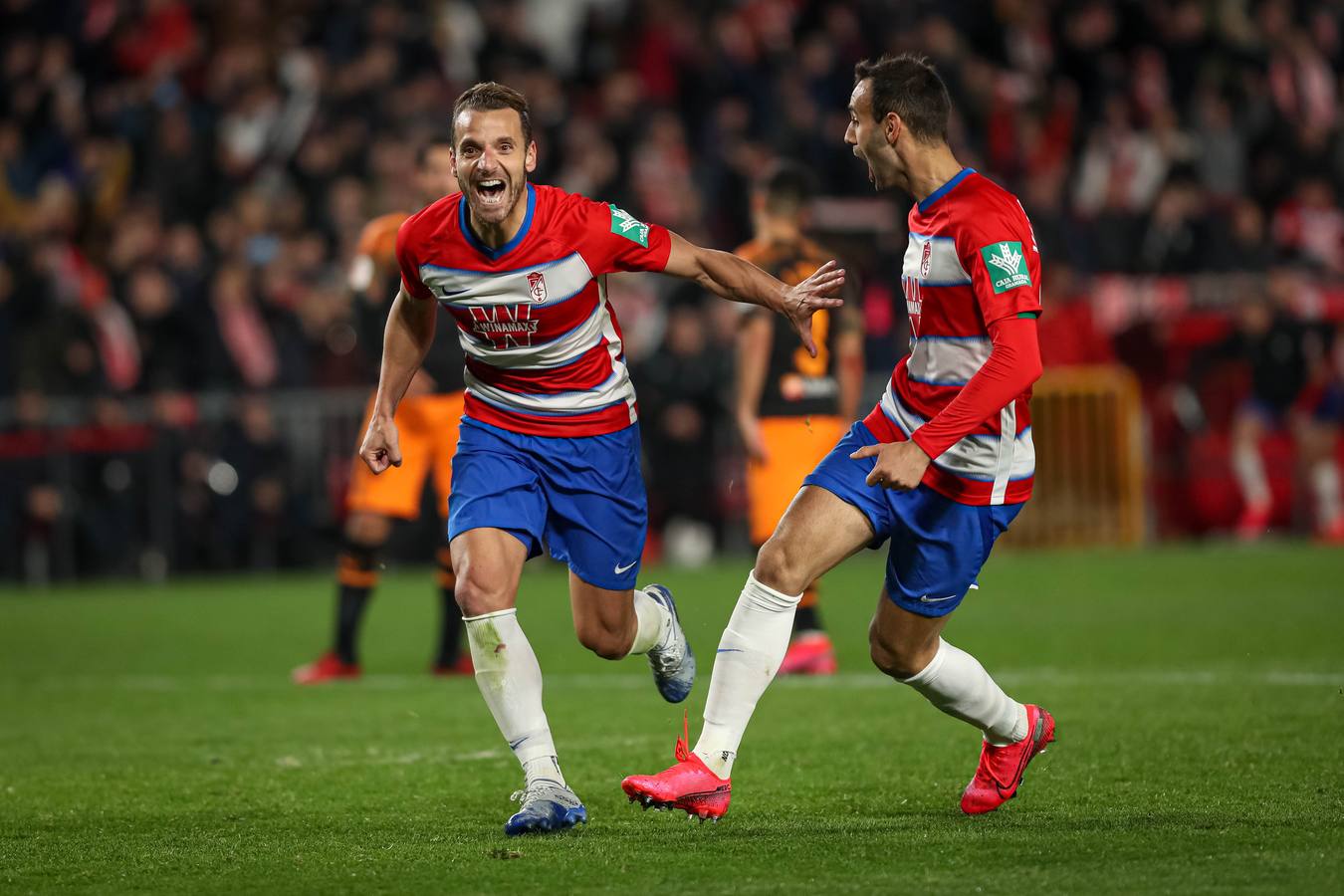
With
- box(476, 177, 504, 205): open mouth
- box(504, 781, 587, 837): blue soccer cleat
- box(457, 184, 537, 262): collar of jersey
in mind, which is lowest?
box(504, 781, 587, 837): blue soccer cleat

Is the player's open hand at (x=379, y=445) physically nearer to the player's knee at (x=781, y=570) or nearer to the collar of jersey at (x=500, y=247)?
the collar of jersey at (x=500, y=247)

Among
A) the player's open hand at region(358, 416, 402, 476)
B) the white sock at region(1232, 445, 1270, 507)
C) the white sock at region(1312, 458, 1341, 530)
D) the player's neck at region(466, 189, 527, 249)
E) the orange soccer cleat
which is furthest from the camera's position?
the white sock at region(1232, 445, 1270, 507)

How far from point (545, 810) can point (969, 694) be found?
140cm

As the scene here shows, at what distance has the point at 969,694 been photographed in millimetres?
6289

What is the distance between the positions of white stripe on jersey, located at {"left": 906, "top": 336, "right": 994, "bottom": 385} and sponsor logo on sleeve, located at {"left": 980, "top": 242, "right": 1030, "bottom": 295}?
0.28m

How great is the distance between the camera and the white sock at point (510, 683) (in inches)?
240

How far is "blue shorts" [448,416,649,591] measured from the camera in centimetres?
634

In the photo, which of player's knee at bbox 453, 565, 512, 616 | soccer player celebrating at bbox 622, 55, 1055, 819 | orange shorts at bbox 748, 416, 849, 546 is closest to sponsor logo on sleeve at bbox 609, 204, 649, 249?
soccer player celebrating at bbox 622, 55, 1055, 819

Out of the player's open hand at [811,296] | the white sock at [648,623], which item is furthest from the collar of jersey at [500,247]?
the white sock at [648,623]

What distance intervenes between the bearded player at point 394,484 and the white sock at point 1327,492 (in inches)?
393

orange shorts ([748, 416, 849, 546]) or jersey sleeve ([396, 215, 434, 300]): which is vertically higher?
jersey sleeve ([396, 215, 434, 300])

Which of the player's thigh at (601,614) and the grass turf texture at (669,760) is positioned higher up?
the player's thigh at (601,614)

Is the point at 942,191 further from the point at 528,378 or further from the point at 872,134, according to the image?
the point at 528,378

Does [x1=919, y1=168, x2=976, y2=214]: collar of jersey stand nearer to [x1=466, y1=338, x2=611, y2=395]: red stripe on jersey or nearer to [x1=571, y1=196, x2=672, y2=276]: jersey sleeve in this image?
[x1=571, y1=196, x2=672, y2=276]: jersey sleeve
